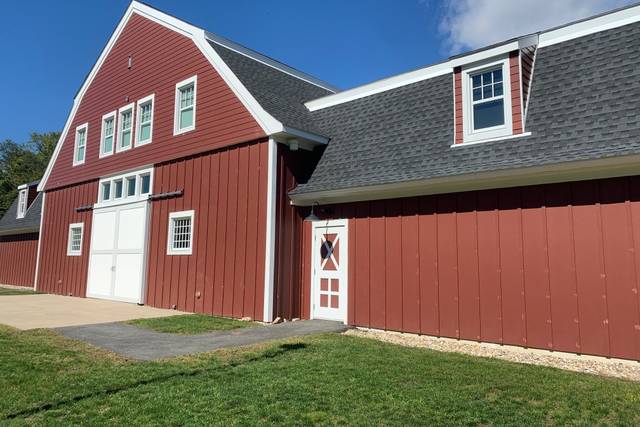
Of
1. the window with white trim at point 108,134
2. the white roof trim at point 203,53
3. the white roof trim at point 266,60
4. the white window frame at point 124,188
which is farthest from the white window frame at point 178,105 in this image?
the window with white trim at point 108,134

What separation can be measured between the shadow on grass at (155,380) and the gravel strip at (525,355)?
80.1 inches

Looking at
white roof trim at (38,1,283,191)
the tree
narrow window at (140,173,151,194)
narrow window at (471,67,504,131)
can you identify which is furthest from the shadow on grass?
the tree

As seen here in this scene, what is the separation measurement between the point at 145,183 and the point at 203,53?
4423 millimetres

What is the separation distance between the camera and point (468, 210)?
7.84 metres

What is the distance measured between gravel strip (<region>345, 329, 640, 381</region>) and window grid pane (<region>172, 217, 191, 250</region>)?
570 cm

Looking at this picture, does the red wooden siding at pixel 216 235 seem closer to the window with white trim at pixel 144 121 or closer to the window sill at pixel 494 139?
the window with white trim at pixel 144 121

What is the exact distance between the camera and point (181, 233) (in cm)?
1237

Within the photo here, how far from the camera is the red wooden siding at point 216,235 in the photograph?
1018 cm

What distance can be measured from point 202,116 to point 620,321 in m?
9.98

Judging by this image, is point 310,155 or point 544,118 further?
point 310,155

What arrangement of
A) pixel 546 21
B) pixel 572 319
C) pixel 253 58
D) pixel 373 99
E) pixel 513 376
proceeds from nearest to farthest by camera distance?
pixel 513 376
pixel 572 319
pixel 373 99
pixel 546 21
pixel 253 58

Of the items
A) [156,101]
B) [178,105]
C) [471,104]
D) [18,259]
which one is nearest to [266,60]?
[178,105]

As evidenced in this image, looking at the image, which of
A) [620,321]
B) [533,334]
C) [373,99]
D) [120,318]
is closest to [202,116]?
[373,99]

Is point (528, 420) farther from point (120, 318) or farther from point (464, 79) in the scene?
point (120, 318)
